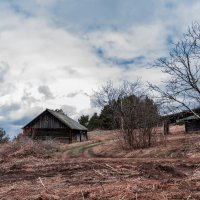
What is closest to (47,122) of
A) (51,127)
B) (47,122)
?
(47,122)

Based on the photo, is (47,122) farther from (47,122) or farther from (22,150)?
(22,150)

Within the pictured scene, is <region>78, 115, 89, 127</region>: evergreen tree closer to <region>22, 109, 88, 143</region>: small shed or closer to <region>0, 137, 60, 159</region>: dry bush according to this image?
<region>22, 109, 88, 143</region>: small shed

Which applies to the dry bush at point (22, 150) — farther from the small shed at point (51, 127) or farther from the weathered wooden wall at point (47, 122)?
the weathered wooden wall at point (47, 122)

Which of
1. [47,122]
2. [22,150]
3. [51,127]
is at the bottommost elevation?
[22,150]

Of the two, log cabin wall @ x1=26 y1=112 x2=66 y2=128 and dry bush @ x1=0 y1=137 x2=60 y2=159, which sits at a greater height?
log cabin wall @ x1=26 y1=112 x2=66 y2=128

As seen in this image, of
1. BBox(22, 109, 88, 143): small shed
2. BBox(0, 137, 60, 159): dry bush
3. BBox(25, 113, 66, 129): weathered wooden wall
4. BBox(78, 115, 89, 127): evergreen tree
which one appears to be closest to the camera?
BBox(0, 137, 60, 159): dry bush

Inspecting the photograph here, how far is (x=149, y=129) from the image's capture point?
32.9 metres

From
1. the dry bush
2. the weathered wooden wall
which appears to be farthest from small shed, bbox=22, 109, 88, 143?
the dry bush

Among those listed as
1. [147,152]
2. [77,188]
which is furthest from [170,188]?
[147,152]

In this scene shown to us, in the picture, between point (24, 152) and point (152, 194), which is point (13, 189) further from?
point (24, 152)

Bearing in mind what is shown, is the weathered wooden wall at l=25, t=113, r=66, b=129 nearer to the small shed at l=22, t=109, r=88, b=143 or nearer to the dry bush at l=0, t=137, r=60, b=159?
the small shed at l=22, t=109, r=88, b=143

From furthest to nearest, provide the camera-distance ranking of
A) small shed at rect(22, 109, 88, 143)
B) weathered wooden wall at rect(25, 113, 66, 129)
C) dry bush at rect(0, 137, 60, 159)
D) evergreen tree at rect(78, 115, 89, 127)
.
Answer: evergreen tree at rect(78, 115, 89, 127) < weathered wooden wall at rect(25, 113, 66, 129) < small shed at rect(22, 109, 88, 143) < dry bush at rect(0, 137, 60, 159)

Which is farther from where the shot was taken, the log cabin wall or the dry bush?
the log cabin wall

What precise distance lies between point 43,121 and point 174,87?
4211cm
